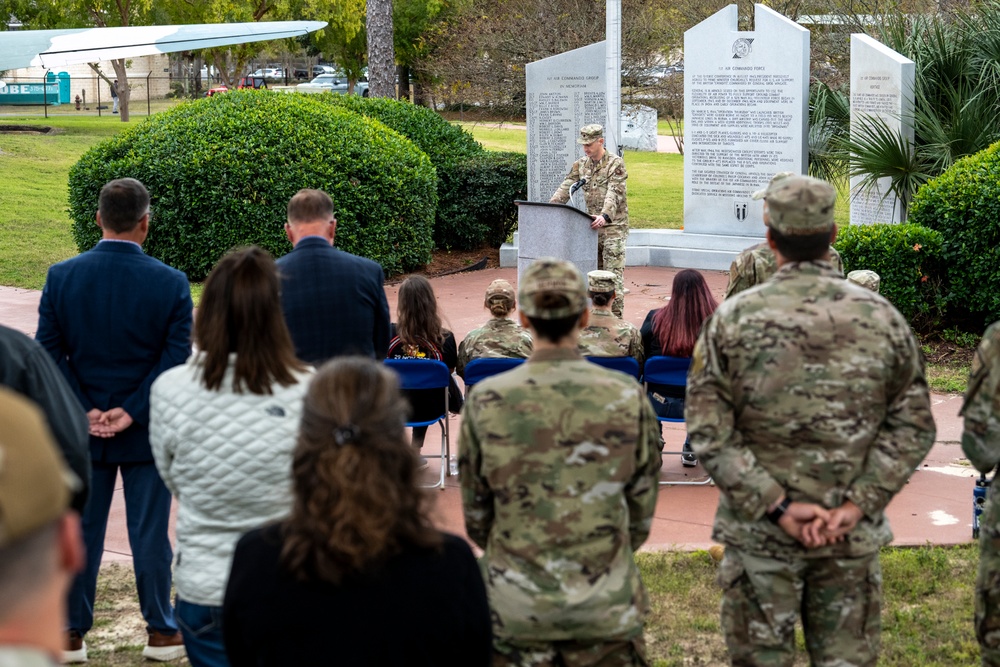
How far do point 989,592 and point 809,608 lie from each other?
0.65 metres

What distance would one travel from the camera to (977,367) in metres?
3.76

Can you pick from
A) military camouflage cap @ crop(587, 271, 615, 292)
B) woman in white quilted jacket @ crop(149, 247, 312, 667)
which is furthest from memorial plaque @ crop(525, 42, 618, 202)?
woman in white quilted jacket @ crop(149, 247, 312, 667)

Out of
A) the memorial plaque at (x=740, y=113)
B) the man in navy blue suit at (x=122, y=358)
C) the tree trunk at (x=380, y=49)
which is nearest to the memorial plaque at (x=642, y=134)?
the tree trunk at (x=380, y=49)

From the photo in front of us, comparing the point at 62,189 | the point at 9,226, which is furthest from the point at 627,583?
the point at 62,189

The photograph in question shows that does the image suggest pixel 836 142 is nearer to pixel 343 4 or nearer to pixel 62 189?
pixel 62 189

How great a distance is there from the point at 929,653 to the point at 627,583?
2.29 m

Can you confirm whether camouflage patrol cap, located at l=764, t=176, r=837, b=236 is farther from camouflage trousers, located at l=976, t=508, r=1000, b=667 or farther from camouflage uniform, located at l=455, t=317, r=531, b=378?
camouflage uniform, located at l=455, t=317, r=531, b=378

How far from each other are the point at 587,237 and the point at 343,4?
30712mm

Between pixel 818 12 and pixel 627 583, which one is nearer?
pixel 627 583

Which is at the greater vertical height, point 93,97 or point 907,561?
point 93,97

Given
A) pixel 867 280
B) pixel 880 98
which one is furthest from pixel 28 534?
pixel 880 98

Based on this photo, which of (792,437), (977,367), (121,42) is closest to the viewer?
(792,437)

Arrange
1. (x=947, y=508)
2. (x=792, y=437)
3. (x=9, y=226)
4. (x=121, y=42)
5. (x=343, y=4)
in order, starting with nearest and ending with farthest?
1. (x=792, y=437)
2. (x=947, y=508)
3. (x=121, y=42)
4. (x=9, y=226)
5. (x=343, y=4)

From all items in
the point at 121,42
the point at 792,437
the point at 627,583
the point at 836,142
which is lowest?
the point at 627,583
